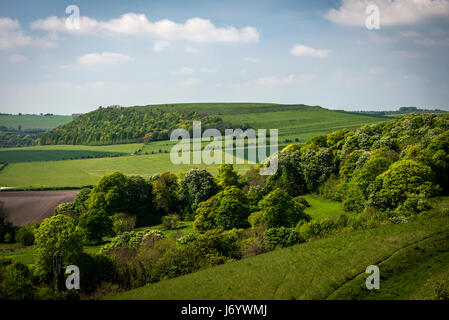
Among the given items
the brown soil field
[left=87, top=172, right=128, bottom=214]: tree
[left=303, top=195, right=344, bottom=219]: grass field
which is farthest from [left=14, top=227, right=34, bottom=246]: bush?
[left=303, top=195, right=344, bottom=219]: grass field

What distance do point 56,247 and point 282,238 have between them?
21.7m

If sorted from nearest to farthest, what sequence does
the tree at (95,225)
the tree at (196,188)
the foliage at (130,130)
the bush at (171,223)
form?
the tree at (95,225) → the bush at (171,223) → the tree at (196,188) → the foliage at (130,130)

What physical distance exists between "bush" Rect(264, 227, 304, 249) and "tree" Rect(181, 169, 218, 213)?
97.2 feet

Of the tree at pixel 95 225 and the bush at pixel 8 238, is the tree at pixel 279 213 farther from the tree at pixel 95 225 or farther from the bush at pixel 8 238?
the bush at pixel 8 238

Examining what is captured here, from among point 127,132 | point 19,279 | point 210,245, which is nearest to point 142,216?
point 210,245

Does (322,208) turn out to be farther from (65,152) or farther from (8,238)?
(65,152)

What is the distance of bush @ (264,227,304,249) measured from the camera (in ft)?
121

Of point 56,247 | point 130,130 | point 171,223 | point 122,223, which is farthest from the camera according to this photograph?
point 130,130

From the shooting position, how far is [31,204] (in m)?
74.4

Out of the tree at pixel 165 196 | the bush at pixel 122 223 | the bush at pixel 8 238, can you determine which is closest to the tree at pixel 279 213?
the bush at pixel 122 223

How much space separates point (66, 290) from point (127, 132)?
6055 inches

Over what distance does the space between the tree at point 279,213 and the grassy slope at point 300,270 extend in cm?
1240

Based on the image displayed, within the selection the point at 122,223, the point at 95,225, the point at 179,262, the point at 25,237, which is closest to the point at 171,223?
the point at 122,223

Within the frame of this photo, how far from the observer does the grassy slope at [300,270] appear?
26.7 metres
